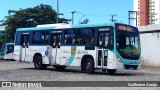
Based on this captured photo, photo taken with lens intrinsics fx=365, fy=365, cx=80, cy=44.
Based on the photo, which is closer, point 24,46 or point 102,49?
point 102,49

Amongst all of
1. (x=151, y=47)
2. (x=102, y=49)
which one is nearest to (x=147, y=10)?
(x=151, y=47)

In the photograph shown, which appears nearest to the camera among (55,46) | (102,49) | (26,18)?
(102,49)

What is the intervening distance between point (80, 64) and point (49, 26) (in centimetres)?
423

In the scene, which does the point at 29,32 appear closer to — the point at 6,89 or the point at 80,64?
the point at 80,64

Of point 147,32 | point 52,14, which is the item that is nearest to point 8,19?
point 52,14

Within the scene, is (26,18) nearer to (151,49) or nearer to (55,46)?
(151,49)

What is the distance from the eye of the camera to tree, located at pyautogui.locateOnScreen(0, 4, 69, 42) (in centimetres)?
5966

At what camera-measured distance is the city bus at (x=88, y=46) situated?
1998 centimetres

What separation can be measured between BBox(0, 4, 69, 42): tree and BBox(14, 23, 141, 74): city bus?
35.0m

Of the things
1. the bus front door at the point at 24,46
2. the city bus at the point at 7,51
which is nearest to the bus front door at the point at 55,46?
the bus front door at the point at 24,46

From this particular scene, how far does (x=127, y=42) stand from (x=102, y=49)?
147 centimetres

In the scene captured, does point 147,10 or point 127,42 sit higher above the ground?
point 147,10

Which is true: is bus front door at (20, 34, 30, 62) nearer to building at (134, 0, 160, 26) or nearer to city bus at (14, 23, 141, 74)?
city bus at (14, 23, 141, 74)

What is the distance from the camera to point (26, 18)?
60.6m
